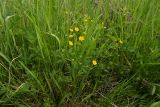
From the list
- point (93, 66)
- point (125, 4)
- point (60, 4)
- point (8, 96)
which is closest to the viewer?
point (8, 96)

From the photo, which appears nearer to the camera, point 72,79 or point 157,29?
point 72,79

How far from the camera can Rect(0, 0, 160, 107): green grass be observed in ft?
6.14

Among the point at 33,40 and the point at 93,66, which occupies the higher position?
the point at 33,40

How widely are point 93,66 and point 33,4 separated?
1.66 feet

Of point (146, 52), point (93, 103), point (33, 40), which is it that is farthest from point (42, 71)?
point (146, 52)

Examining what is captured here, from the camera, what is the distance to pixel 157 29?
6.95 ft

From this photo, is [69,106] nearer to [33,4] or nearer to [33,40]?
[33,40]

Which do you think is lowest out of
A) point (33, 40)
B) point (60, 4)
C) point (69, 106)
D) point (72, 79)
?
point (69, 106)

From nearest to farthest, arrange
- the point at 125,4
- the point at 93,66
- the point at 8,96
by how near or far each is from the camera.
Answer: the point at 8,96 < the point at 93,66 < the point at 125,4

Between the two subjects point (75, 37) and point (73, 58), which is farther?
point (75, 37)

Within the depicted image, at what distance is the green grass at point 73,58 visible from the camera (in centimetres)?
187

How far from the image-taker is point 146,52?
2.02 m

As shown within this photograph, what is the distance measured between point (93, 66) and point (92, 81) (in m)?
0.10

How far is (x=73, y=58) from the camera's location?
1.85 m
